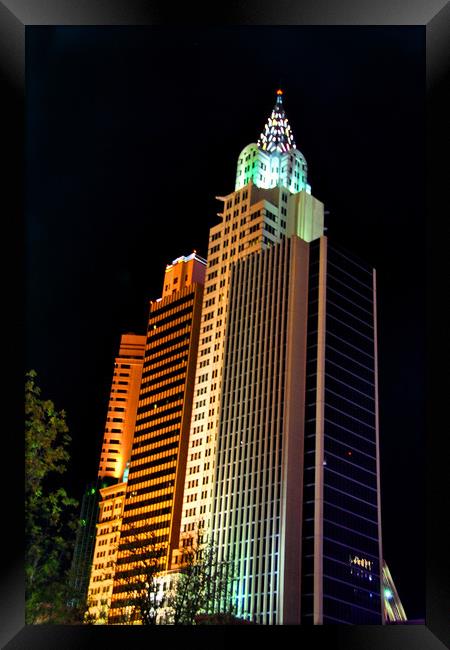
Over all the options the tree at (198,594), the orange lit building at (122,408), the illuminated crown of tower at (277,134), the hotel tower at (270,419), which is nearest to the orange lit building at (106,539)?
the hotel tower at (270,419)

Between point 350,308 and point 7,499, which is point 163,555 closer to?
point 350,308

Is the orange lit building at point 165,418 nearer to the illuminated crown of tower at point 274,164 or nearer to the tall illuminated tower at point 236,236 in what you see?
the tall illuminated tower at point 236,236

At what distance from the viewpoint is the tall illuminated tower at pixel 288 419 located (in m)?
53.8

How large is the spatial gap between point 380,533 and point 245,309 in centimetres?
1850

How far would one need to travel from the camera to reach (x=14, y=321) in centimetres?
796

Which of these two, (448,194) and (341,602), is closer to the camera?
(448,194)

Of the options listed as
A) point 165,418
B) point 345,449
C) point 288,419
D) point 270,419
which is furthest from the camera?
point 165,418

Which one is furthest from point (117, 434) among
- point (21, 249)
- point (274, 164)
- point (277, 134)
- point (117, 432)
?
point (21, 249)

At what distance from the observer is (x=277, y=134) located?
245 ft

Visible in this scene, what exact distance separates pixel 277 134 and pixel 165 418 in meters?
26.3

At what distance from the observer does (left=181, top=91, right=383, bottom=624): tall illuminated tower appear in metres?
53.8

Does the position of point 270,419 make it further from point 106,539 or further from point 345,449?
point 106,539

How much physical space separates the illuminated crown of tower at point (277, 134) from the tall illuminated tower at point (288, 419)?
19.7 ft

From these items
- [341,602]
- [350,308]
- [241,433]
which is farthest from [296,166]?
[341,602]
